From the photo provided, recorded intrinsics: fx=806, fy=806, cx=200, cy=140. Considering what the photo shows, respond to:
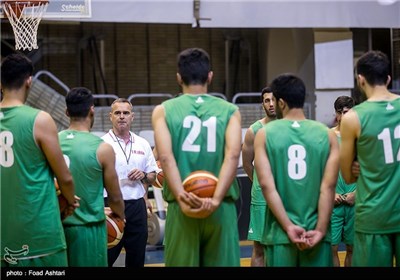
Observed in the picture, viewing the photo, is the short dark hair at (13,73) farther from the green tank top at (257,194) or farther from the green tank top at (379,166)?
the green tank top at (257,194)

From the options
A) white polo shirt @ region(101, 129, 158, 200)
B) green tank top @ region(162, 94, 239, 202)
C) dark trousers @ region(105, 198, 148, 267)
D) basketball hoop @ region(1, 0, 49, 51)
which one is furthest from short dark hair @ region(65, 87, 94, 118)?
basketball hoop @ region(1, 0, 49, 51)

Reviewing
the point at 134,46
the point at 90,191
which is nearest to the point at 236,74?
the point at 134,46

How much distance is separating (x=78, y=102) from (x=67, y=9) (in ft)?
13.9

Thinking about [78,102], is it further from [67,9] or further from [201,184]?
[67,9]

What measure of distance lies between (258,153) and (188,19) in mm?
7123

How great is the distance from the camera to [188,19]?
1252 cm

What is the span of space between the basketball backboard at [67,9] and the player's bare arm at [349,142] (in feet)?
17.0

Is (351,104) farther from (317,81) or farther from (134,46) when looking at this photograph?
(134,46)

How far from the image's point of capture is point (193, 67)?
5816 millimetres

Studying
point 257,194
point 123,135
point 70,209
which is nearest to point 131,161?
point 123,135

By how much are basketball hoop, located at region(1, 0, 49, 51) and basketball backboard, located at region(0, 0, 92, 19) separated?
0.21 metres

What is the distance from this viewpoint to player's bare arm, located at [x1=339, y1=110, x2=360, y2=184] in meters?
5.79

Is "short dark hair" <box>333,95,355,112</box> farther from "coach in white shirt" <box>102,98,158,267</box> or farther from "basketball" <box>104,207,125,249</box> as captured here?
"basketball" <box>104,207,125,249</box>

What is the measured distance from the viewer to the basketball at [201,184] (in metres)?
5.52
